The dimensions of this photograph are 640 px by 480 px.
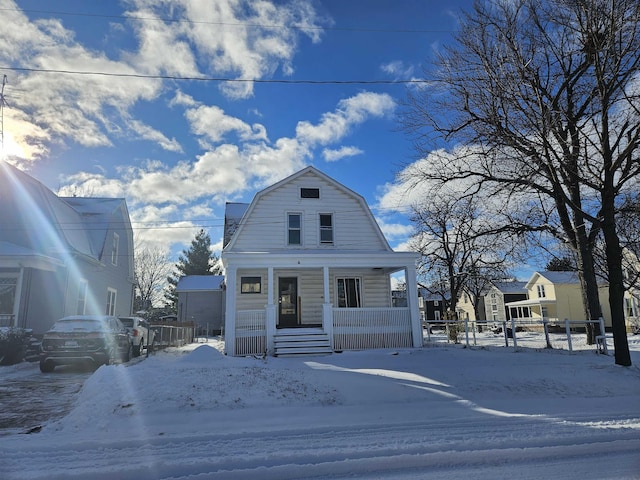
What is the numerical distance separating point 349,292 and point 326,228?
9.35ft

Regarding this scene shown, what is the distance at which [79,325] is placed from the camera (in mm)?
11352

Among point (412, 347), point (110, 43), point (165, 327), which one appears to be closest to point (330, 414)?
point (412, 347)

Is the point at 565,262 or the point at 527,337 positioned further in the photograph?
the point at 565,262

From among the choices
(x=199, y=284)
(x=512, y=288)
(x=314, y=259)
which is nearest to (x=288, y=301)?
(x=314, y=259)

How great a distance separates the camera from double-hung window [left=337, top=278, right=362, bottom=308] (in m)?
16.9

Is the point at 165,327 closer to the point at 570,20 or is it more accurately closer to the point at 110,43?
the point at 110,43

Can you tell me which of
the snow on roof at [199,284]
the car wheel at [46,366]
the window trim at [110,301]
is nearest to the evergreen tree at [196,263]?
the snow on roof at [199,284]

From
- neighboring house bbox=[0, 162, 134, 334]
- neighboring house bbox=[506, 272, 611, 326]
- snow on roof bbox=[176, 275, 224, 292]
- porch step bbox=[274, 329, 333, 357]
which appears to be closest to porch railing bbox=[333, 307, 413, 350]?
porch step bbox=[274, 329, 333, 357]

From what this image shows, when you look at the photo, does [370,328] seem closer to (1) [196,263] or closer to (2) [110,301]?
(2) [110,301]

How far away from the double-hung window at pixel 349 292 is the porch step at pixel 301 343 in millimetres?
3313

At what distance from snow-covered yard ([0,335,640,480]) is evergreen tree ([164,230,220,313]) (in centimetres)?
4405

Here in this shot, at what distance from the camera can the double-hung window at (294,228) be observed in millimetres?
16438

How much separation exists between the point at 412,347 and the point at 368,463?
10.3 m

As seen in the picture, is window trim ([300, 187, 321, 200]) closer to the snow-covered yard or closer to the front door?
the front door
